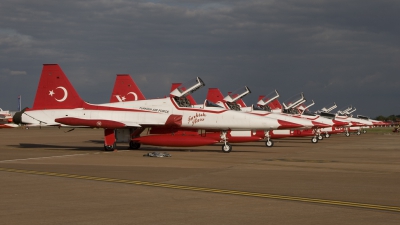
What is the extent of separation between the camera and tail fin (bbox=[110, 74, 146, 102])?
36.0m

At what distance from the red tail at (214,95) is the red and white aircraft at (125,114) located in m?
10.9

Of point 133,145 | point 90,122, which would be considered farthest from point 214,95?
point 90,122

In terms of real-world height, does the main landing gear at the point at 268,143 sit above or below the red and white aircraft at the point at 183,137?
below

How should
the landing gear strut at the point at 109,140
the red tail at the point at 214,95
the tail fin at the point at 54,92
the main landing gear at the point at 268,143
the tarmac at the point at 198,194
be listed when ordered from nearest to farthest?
1. the tarmac at the point at 198,194
2. the landing gear strut at the point at 109,140
3. the tail fin at the point at 54,92
4. the main landing gear at the point at 268,143
5. the red tail at the point at 214,95

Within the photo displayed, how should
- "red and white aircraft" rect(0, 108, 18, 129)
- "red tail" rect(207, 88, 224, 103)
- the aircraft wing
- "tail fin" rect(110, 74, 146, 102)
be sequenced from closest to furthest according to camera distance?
1. the aircraft wing
2. "tail fin" rect(110, 74, 146, 102)
3. "red tail" rect(207, 88, 224, 103)
4. "red and white aircraft" rect(0, 108, 18, 129)

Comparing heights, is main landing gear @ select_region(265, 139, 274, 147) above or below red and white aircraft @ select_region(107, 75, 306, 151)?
below

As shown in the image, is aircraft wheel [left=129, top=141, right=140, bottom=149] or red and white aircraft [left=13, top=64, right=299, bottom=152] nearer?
red and white aircraft [left=13, top=64, right=299, bottom=152]

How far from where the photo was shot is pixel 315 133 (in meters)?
42.1

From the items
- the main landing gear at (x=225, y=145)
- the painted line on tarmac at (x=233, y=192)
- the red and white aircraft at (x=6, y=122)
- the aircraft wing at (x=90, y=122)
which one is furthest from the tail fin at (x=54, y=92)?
the red and white aircraft at (x=6, y=122)

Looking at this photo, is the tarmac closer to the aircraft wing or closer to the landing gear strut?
the aircraft wing

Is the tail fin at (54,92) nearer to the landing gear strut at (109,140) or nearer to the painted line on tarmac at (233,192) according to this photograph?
the landing gear strut at (109,140)

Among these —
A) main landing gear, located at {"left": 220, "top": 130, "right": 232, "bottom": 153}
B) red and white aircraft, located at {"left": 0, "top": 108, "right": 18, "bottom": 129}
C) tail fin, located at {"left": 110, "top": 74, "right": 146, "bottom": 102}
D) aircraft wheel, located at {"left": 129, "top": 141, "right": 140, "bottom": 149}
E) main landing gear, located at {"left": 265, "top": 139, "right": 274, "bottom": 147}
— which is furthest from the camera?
red and white aircraft, located at {"left": 0, "top": 108, "right": 18, "bottom": 129}

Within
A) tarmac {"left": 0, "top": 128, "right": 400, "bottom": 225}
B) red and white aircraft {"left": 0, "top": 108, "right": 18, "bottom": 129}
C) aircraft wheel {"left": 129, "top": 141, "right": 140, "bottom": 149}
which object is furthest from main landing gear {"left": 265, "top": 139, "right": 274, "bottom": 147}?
red and white aircraft {"left": 0, "top": 108, "right": 18, "bottom": 129}

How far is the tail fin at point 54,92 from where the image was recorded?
93.8 ft
